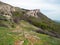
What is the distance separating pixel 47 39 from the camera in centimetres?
6088

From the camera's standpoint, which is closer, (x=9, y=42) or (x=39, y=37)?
(x=9, y=42)

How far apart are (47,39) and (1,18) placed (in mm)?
23099

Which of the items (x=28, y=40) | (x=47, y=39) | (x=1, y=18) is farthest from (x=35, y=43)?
(x=1, y=18)

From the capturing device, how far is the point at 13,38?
54.1 metres

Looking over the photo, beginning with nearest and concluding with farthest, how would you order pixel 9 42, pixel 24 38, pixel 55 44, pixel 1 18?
pixel 9 42
pixel 24 38
pixel 55 44
pixel 1 18

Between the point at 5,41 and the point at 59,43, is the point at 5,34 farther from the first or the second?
the point at 59,43

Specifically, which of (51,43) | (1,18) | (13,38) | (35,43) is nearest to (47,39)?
(51,43)

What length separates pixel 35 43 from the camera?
56.2 metres

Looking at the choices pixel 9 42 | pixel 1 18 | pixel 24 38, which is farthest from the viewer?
pixel 1 18

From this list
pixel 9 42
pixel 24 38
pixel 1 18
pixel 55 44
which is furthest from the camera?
pixel 1 18

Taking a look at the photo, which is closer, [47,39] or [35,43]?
[35,43]

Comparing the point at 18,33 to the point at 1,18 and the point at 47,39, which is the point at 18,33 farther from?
the point at 1,18

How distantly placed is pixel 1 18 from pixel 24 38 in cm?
2441

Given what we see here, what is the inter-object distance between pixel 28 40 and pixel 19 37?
234cm
